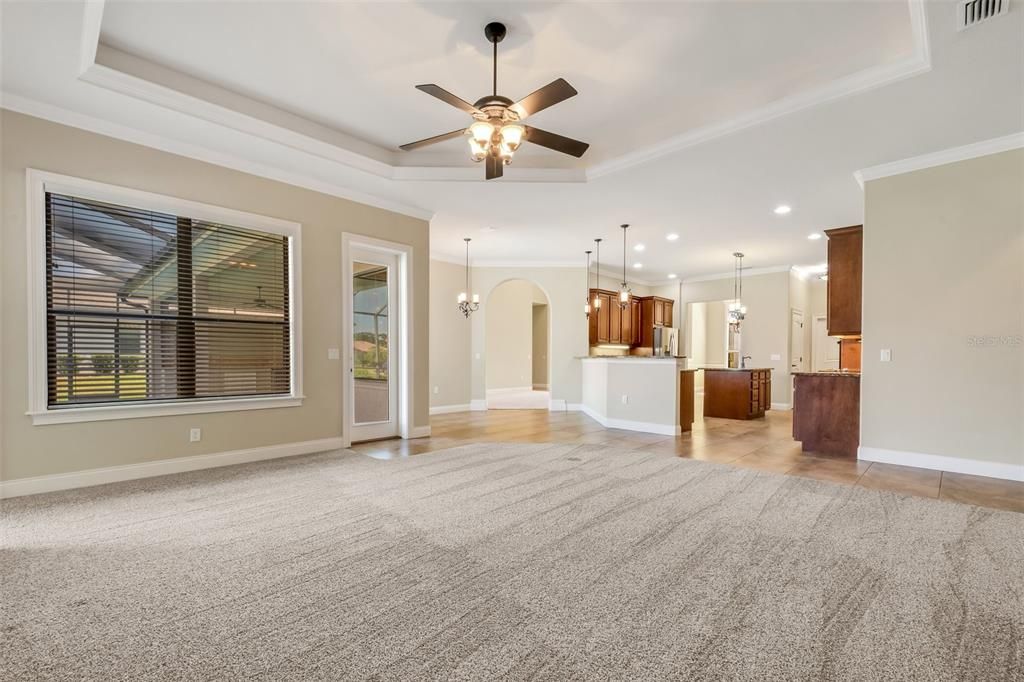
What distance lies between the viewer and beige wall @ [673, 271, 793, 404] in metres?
9.84

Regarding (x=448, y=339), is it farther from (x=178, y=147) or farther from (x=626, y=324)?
(x=178, y=147)

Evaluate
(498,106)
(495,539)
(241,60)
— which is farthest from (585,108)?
(495,539)

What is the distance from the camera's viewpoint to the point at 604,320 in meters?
10.3

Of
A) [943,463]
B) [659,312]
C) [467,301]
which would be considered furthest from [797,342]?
[467,301]

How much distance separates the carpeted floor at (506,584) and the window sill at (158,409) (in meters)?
0.60

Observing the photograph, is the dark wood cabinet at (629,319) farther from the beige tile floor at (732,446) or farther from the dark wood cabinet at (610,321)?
the beige tile floor at (732,446)

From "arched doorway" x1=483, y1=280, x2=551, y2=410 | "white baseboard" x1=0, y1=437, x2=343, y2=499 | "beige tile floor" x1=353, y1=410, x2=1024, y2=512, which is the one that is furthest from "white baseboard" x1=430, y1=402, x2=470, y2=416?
"white baseboard" x1=0, y1=437, x2=343, y2=499

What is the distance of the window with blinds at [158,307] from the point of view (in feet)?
12.5

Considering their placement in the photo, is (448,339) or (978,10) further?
(448,339)

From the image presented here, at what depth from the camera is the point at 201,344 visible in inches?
179

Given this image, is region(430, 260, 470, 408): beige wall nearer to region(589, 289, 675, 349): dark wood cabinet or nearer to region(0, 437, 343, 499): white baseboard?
region(589, 289, 675, 349): dark wood cabinet

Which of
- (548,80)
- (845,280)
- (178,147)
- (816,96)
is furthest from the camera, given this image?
(845,280)

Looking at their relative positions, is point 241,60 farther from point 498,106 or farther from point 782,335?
point 782,335

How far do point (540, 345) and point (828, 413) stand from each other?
924cm
